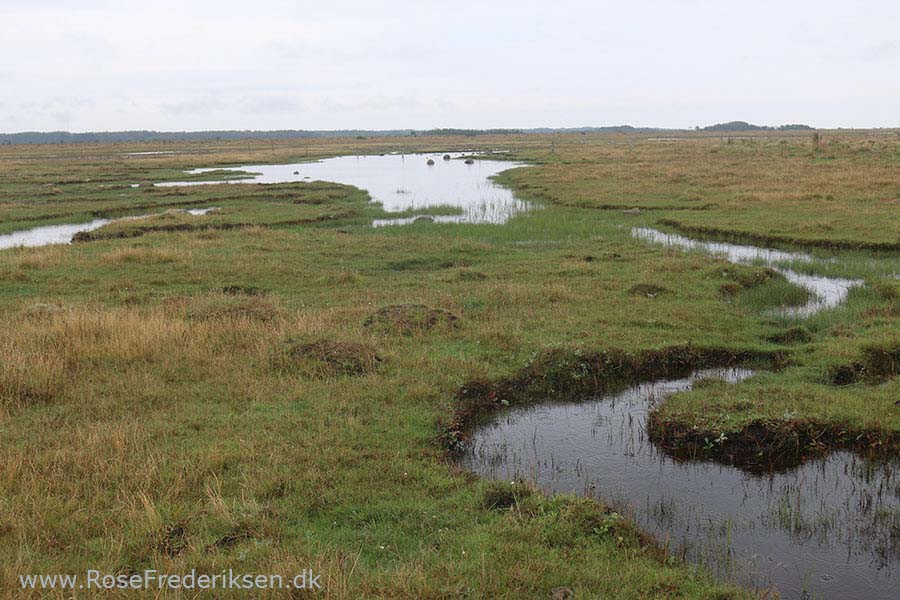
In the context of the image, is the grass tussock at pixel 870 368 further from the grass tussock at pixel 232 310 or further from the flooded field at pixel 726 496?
the grass tussock at pixel 232 310

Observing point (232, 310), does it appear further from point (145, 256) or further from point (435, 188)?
point (435, 188)

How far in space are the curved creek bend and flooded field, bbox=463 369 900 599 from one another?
0.01 m

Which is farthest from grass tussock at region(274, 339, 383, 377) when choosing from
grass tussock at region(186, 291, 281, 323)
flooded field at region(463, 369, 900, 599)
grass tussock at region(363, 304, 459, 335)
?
flooded field at region(463, 369, 900, 599)

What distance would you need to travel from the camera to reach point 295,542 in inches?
246

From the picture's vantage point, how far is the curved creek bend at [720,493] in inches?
265

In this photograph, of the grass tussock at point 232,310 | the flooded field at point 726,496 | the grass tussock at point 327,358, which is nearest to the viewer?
the flooded field at point 726,496

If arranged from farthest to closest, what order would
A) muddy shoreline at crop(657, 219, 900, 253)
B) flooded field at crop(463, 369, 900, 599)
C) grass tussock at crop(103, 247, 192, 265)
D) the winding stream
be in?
the winding stream, muddy shoreline at crop(657, 219, 900, 253), grass tussock at crop(103, 247, 192, 265), flooded field at crop(463, 369, 900, 599)

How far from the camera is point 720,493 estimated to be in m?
8.36

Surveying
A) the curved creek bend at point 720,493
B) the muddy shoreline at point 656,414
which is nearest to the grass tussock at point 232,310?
the muddy shoreline at point 656,414

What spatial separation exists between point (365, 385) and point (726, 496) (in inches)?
214

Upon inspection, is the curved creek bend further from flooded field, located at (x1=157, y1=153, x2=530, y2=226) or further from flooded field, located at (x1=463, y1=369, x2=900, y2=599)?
flooded field, located at (x1=157, y1=153, x2=530, y2=226)

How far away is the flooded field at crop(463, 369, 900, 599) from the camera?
6.71m

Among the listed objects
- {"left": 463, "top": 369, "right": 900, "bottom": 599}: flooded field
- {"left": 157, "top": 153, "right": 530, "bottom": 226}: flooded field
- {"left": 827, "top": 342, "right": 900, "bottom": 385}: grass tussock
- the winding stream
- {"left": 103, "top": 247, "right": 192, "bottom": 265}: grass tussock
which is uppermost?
{"left": 157, "top": 153, "right": 530, "bottom": 226}: flooded field

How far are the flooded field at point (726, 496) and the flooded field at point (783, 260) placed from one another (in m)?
7.76
